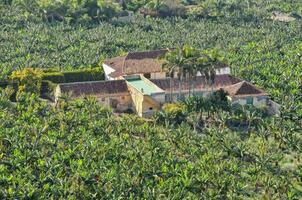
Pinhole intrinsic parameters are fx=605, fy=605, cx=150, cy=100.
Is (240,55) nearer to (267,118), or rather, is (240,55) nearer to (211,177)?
(267,118)

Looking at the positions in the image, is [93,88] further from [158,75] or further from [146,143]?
[146,143]

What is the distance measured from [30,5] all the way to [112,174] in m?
74.0

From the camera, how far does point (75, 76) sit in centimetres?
8075

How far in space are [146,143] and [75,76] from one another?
84.2 ft

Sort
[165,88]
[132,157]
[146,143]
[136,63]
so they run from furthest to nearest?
[136,63]
[165,88]
[146,143]
[132,157]

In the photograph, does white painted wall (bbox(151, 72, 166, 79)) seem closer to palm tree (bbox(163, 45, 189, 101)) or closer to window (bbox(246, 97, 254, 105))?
palm tree (bbox(163, 45, 189, 101))

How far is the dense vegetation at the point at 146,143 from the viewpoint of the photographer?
49.2 metres

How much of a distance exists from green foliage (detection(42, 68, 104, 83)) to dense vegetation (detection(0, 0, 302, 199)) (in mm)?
3002

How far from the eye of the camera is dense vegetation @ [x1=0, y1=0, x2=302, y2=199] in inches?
1935

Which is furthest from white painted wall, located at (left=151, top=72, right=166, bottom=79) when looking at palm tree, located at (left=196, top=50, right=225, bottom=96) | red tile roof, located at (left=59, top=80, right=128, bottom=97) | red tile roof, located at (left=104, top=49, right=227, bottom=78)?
palm tree, located at (left=196, top=50, right=225, bottom=96)

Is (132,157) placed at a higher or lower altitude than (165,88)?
lower

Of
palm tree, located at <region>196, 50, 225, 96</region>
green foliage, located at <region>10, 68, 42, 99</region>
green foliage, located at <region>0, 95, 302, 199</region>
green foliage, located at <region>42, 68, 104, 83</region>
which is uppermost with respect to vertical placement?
palm tree, located at <region>196, 50, 225, 96</region>

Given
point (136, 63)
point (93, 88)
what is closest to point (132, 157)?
point (93, 88)

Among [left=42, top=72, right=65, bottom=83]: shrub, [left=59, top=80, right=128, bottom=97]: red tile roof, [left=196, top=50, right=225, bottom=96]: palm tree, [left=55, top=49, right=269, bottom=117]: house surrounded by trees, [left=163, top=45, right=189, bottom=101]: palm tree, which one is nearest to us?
[left=163, top=45, right=189, bottom=101]: palm tree
